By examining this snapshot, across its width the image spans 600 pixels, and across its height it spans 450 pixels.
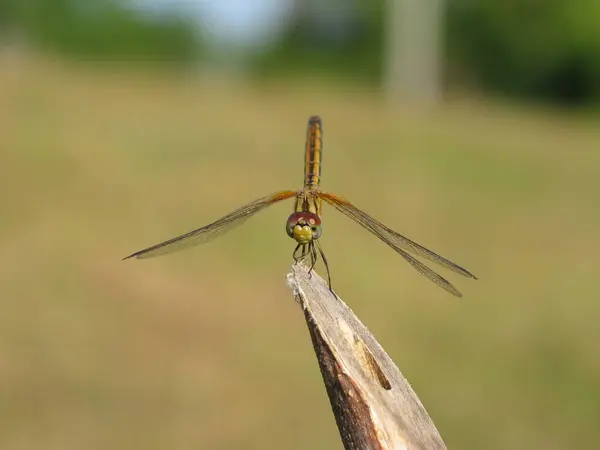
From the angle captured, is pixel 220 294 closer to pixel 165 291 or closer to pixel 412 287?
pixel 165 291

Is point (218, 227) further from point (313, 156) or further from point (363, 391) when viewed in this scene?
point (363, 391)

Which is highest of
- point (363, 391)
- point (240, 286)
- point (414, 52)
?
point (363, 391)

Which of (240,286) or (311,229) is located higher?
(311,229)

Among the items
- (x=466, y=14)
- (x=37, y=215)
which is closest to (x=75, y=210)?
(x=37, y=215)

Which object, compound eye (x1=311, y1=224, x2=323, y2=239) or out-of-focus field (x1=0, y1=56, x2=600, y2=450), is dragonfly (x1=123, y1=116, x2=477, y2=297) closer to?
compound eye (x1=311, y1=224, x2=323, y2=239)

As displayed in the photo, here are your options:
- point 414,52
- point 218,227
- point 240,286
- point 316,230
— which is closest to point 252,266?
point 240,286

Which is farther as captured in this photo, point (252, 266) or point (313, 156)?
point (252, 266)
